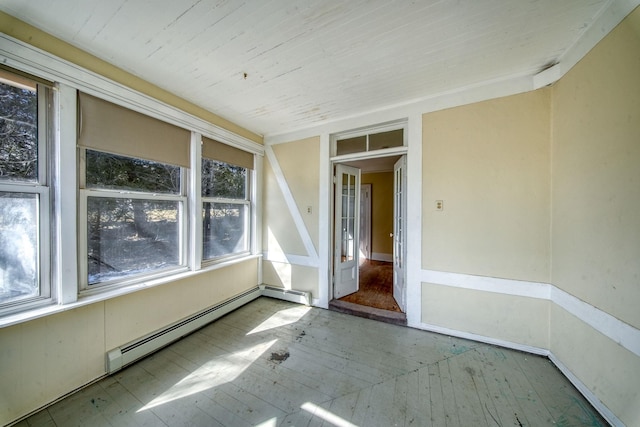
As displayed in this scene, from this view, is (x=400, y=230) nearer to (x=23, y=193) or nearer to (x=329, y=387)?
(x=329, y=387)

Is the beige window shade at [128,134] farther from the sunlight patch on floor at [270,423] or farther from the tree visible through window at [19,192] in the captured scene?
the sunlight patch on floor at [270,423]

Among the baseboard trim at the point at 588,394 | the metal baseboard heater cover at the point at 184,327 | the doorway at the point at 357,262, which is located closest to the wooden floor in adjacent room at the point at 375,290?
the doorway at the point at 357,262

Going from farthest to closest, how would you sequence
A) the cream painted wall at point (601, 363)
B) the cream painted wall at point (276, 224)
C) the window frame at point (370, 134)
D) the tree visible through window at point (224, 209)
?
the cream painted wall at point (276, 224) → the tree visible through window at point (224, 209) → the window frame at point (370, 134) → the cream painted wall at point (601, 363)

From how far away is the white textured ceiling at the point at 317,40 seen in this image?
1.41 m

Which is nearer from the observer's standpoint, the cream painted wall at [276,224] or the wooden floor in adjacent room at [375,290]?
the wooden floor in adjacent room at [375,290]

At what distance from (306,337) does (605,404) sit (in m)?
2.32

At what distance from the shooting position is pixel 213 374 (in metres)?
1.87

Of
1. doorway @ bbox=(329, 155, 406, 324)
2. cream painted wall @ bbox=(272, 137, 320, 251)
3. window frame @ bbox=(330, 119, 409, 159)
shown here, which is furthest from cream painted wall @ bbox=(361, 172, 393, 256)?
cream painted wall @ bbox=(272, 137, 320, 251)

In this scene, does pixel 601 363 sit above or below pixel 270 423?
above

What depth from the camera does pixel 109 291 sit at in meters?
1.90

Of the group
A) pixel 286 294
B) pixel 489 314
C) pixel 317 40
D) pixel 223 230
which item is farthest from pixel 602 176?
pixel 223 230

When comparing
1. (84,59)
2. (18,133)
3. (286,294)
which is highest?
(84,59)

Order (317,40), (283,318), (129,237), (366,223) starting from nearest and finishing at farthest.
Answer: (317,40)
(129,237)
(283,318)
(366,223)

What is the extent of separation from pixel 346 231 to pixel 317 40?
2.53 meters
